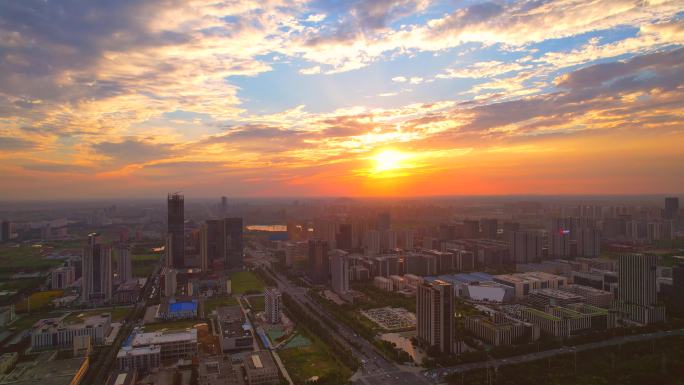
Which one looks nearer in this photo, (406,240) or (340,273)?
(340,273)

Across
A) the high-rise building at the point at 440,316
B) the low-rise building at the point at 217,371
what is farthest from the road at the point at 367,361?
the low-rise building at the point at 217,371

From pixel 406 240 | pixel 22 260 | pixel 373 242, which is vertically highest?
pixel 373 242

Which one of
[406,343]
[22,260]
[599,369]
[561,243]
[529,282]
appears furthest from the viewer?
[561,243]

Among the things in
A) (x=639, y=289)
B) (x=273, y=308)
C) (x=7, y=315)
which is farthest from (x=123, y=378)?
(x=639, y=289)

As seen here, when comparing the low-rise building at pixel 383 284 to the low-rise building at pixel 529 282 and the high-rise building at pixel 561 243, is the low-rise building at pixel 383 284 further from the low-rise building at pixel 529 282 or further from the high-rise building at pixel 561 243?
the high-rise building at pixel 561 243

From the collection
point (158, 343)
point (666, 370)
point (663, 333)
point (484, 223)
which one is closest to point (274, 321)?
point (158, 343)

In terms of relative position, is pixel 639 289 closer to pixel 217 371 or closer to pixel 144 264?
pixel 217 371

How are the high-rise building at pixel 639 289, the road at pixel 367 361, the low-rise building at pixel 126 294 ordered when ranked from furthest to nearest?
the low-rise building at pixel 126 294 → the high-rise building at pixel 639 289 → the road at pixel 367 361
